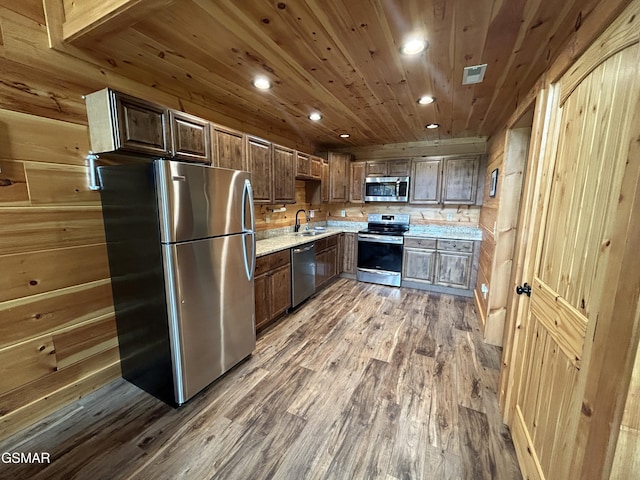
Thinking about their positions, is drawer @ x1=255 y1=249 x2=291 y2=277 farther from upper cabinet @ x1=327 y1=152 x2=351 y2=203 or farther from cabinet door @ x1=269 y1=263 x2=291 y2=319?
upper cabinet @ x1=327 y1=152 x2=351 y2=203

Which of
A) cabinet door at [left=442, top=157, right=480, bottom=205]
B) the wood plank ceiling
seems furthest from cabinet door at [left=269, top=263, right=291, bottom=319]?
cabinet door at [left=442, top=157, right=480, bottom=205]

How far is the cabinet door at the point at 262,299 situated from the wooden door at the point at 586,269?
7.14 ft

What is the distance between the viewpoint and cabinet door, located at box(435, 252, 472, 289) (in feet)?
12.7

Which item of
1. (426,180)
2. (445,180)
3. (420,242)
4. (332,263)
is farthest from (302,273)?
(445,180)

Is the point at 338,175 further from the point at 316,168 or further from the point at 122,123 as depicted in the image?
the point at 122,123

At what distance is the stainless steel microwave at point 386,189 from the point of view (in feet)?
14.2

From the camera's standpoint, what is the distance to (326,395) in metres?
1.99

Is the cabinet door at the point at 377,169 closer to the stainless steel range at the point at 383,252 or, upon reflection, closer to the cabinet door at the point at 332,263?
the stainless steel range at the point at 383,252

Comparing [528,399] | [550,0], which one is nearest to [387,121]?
[550,0]

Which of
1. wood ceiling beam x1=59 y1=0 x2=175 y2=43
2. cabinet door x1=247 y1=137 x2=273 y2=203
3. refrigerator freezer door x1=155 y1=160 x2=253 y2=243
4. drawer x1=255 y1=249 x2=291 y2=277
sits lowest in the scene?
drawer x1=255 y1=249 x2=291 y2=277

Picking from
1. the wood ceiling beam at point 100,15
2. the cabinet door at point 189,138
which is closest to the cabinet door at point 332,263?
the cabinet door at point 189,138

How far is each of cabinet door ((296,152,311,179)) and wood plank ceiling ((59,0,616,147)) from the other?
0.90 m

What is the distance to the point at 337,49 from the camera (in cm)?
171

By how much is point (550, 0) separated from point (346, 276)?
405 cm
